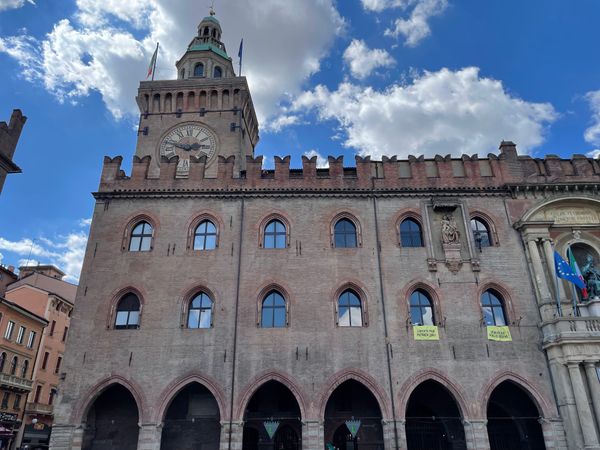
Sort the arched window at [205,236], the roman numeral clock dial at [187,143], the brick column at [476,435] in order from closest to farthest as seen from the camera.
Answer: the brick column at [476,435] → the arched window at [205,236] → the roman numeral clock dial at [187,143]

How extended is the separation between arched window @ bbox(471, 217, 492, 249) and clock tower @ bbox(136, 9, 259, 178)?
14.7 metres

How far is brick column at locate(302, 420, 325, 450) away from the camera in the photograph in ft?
60.5

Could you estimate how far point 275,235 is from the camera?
2277 centimetres

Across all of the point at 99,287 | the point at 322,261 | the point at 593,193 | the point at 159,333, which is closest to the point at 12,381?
the point at 99,287

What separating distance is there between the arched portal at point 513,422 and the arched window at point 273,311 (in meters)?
10.5

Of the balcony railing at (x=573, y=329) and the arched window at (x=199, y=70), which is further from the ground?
the arched window at (x=199, y=70)

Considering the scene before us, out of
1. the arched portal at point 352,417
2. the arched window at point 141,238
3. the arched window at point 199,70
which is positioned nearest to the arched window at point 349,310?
the arched portal at point 352,417

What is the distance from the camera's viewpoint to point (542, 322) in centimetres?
2014

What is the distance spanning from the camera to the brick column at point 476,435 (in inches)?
722

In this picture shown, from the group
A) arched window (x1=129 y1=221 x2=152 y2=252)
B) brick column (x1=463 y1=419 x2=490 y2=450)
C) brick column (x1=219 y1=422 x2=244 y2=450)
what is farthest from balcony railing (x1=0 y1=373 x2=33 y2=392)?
brick column (x1=463 y1=419 x2=490 y2=450)

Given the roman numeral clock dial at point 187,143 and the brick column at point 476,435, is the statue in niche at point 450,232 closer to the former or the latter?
the brick column at point 476,435

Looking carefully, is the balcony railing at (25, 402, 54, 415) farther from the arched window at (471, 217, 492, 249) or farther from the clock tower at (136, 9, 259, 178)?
the arched window at (471, 217, 492, 249)

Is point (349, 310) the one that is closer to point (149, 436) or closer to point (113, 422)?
point (149, 436)

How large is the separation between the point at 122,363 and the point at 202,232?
277 inches
